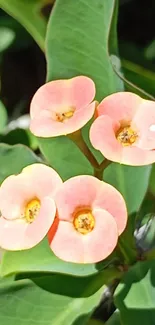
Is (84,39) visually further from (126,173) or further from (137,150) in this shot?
(137,150)

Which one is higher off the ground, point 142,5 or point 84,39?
point 84,39

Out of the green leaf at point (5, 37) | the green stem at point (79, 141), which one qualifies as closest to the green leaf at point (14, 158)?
the green stem at point (79, 141)

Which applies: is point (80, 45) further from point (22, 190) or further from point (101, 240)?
point (101, 240)

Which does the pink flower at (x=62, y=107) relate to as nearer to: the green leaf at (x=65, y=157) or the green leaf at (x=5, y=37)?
the green leaf at (x=65, y=157)

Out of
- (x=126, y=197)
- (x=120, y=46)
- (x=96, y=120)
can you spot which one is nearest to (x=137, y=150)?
(x=96, y=120)

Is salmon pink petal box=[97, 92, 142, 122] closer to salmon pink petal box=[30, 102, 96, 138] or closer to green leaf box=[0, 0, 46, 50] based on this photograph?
salmon pink petal box=[30, 102, 96, 138]

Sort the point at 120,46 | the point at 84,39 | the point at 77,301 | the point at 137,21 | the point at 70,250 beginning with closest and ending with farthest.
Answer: the point at 70,250, the point at 77,301, the point at 84,39, the point at 120,46, the point at 137,21
